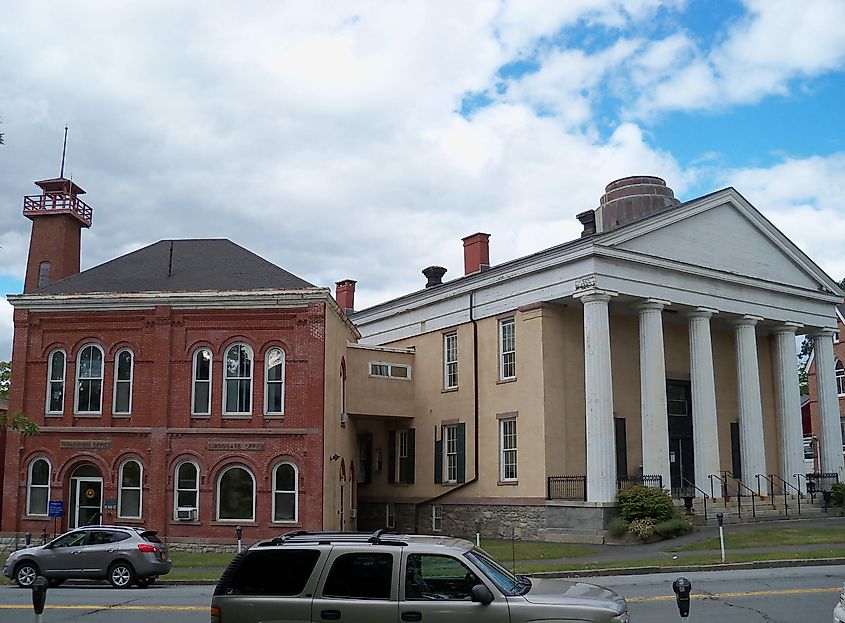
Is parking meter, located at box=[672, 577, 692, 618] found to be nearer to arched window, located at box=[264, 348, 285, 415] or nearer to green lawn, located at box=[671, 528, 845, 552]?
green lawn, located at box=[671, 528, 845, 552]

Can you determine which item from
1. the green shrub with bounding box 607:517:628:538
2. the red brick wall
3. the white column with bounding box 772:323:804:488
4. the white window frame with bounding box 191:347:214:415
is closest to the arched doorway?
the red brick wall

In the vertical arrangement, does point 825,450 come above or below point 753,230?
below

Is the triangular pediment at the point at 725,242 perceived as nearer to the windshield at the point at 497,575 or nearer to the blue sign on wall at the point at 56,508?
the blue sign on wall at the point at 56,508

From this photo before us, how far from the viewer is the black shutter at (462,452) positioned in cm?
3639

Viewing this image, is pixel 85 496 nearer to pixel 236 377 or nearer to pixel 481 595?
pixel 236 377

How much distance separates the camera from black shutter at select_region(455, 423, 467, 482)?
36.4m

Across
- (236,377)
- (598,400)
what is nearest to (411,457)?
(598,400)

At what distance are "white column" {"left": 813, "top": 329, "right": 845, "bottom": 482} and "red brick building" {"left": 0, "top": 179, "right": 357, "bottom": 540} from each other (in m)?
20.8

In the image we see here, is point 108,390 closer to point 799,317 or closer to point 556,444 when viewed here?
point 556,444

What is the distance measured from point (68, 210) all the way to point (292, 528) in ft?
60.3

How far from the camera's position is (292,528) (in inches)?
1137

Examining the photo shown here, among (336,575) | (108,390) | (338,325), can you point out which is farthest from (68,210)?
(336,575)

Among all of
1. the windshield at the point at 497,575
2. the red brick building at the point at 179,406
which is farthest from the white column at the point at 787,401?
the windshield at the point at 497,575

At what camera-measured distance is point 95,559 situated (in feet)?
68.4
